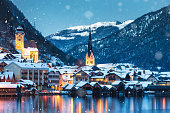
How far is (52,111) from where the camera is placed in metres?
71.2

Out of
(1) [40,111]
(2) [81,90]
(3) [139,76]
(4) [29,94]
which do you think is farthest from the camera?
(3) [139,76]

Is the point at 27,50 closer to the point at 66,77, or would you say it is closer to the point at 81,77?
the point at 66,77

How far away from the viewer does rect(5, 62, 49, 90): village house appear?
138375 millimetres

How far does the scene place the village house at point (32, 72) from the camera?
138375 millimetres

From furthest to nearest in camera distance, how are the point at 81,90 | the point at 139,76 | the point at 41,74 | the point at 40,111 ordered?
the point at 139,76
the point at 41,74
the point at 81,90
the point at 40,111

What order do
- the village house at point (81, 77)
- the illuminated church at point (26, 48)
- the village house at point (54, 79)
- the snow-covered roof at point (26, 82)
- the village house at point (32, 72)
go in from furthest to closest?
the illuminated church at point (26, 48) < the village house at point (81, 77) < the village house at point (54, 79) < the village house at point (32, 72) < the snow-covered roof at point (26, 82)

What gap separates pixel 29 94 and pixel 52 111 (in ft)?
165

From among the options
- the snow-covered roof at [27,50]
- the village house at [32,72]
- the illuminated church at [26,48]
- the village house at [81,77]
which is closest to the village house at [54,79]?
the village house at [32,72]

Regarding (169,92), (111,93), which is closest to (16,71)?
(111,93)

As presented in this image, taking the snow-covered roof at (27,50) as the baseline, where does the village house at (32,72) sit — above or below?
below

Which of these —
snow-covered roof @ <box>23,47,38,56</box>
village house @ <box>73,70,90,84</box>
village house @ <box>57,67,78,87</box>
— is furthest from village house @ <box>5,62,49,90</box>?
snow-covered roof @ <box>23,47,38,56</box>

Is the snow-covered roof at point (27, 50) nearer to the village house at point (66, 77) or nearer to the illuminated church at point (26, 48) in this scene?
the illuminated church at point (26, 48)

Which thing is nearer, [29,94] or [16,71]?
[29,94]

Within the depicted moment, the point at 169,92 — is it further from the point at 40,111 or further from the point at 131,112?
the point at 40,111
